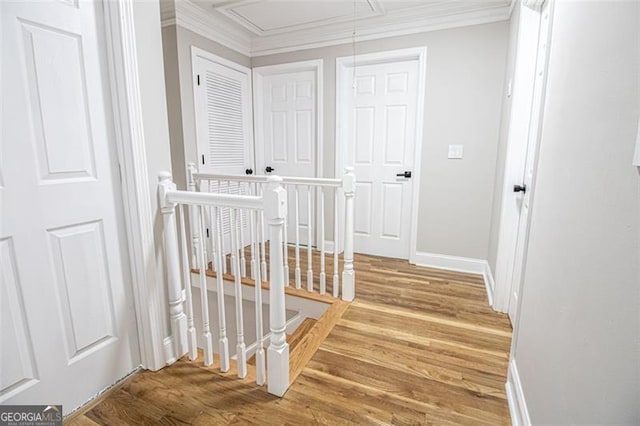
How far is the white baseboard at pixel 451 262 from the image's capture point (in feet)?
9.44

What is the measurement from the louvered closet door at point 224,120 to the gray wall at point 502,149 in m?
2.11

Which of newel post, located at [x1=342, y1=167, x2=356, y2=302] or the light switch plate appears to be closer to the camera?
newel post, located at [x1=342, y1=167, x2=356, y2=302]

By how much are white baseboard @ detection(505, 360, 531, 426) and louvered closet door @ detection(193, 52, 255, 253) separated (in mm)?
2289

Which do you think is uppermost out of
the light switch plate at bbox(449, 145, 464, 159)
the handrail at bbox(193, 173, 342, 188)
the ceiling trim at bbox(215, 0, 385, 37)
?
the ceiling trim at bbox(215, 0, 385, 37)

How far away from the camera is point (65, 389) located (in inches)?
51.4

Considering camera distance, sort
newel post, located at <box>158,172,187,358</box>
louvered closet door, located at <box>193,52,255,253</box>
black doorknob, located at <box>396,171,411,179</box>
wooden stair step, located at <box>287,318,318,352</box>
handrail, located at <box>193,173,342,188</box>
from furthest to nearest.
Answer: black doorknob, located at <box>396,171,411,179</box> → louvered closet door, located at <box>193,52,255,253</box> → handrail, located at <box>193,173,342,188</box> → wooden stair step, located at <box>287,318,318,352</box> → newel post, located at <box>158,172,187,358</box>

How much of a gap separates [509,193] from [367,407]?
166 centimetres

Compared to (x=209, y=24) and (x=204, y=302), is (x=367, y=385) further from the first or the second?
(x=209, y=24)

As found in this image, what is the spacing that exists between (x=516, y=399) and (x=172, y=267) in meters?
1.70

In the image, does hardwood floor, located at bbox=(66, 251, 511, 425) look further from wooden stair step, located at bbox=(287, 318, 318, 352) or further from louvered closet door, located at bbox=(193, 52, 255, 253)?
louvered closet door, located at bbox=(193, 52, 255, 253)

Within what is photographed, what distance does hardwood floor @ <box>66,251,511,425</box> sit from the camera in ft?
4.33

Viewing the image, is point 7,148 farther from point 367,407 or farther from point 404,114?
point 404,114

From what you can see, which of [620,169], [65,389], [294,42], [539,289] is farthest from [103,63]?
[294,42]

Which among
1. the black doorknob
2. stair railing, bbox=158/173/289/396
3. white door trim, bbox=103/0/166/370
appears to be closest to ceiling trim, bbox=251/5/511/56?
the black doorknob
